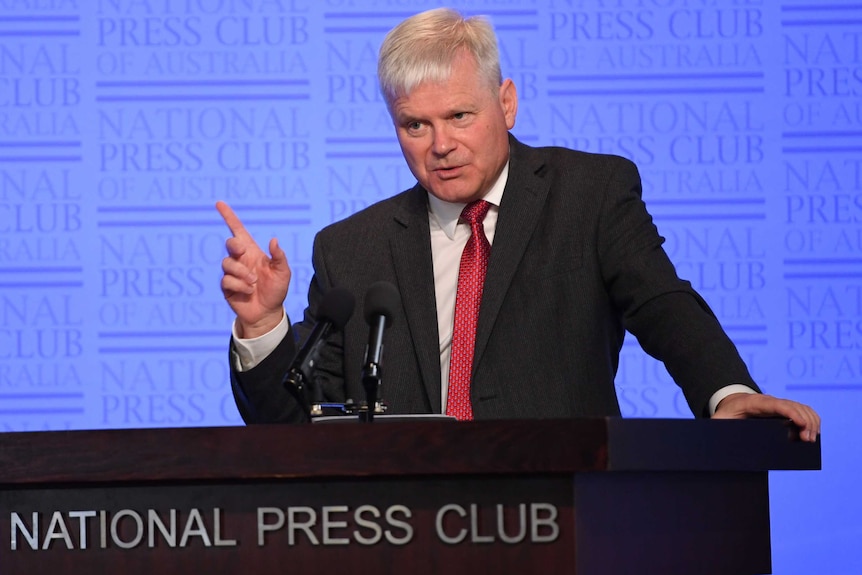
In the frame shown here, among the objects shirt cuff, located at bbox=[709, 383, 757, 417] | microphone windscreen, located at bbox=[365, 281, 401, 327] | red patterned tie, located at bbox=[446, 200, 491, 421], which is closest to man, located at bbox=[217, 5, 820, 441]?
red patterned tie, located at bbox=[446, 200, 491, 421]

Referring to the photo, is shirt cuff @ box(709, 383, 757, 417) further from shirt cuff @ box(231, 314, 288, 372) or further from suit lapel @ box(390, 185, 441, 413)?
shirt cuff @ box(231, 314, 288, 372)

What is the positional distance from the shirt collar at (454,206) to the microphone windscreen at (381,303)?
0.79m

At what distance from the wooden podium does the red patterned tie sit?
832mm

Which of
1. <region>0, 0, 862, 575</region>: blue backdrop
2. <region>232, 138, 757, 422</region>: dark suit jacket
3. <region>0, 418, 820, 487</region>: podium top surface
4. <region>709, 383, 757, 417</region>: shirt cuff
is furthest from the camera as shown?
<region>0, 0, 862, 575</region>: blue backdrop

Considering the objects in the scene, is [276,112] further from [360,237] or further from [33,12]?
[360,237]

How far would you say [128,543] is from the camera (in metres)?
1.59

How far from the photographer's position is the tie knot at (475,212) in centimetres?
261

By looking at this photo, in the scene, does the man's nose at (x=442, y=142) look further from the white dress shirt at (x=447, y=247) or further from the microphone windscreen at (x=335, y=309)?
the microphone windscreen at (x=335, y=309)

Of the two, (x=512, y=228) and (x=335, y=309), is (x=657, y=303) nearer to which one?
(x=512, y=228)

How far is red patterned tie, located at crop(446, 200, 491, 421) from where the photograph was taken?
2434mm

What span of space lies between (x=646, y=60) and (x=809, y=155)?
1.92ft

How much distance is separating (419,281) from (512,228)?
0.22 m

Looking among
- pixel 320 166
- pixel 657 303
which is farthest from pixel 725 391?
pixel 320 166

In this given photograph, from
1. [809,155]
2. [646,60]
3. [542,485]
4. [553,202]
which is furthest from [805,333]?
[542,485]
